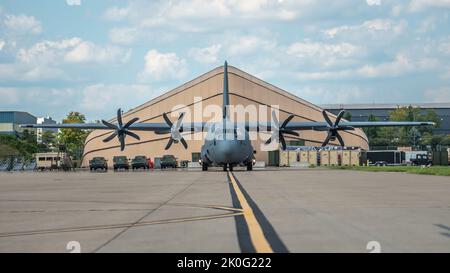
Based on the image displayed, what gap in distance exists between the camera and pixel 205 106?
110 meters

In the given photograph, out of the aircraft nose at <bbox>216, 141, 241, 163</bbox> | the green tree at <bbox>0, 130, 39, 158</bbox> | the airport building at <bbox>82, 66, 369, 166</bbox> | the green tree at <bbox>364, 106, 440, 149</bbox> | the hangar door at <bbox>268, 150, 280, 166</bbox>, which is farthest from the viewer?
the green tree at <bbox>364, 106, 440, 149</bbox>

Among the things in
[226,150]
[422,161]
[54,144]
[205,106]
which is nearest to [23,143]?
[54,144]

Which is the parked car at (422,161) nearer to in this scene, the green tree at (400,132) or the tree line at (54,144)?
the tree line at (54,144)

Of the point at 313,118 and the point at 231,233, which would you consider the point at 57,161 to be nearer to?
the point at 313,118

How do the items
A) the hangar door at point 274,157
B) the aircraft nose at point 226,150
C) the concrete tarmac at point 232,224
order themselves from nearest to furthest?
1. the concrete tarmac at point 232,224
2. the aircraft nose at point 226,150
3. the hangar door at point 274,157

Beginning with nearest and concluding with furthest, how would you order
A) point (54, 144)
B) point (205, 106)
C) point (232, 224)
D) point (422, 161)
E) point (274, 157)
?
point (232, 224) < point (422, 161) < point (274, 157) < point (205, 106) < point (54, 144)

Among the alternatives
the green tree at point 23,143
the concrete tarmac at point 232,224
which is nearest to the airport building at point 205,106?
the green tree at point 23,143

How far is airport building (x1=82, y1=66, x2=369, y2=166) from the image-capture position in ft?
360

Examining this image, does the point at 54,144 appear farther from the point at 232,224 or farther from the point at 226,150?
the point at 232,224

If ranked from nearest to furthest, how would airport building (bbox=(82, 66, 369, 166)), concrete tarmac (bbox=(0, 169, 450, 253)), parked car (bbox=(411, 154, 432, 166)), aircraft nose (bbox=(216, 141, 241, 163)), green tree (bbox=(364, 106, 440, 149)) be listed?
concrete tarmac (bbox=(0, 169, 450, 253)) → aircraft nose (bbox=(216, 141, 241, 163)) → parked car (bbox=(411, 154, 432, 166)) → airport building (bbox=(82, 66, 369, 166)) → green tree (bbox=(364, 106, 440, 149))

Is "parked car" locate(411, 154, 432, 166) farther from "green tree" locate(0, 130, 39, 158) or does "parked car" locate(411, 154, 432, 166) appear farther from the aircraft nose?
"green tree" locate(0, 130, 39, 158)

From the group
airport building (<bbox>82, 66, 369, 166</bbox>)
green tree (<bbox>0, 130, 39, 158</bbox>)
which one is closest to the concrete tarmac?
airport building (<bbox>82, 66, 369, 166</bbox>)

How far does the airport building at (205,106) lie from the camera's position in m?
110
